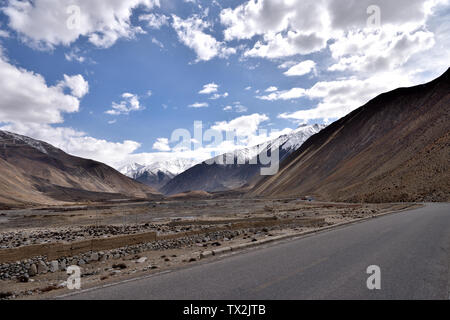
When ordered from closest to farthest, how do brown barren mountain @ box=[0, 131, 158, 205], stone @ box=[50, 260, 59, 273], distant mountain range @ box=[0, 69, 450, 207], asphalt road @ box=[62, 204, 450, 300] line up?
asphalt road @ box=[62, 204, 450, 300] < stone @ box=[50, 260, 59, 273] < distant mountain range @ box=[0, 69, 450, 207] < brown barren mountain @ box=[0, 131, 158, 205]

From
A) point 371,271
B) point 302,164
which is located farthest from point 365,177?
point 371,271

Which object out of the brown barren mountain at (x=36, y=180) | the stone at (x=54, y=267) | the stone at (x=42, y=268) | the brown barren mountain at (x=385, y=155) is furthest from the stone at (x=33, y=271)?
the brown barren mountain at (x=36, y=180)

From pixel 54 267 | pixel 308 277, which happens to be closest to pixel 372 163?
pixel 308 277

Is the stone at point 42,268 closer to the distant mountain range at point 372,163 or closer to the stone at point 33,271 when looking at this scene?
the stone at point 33,271

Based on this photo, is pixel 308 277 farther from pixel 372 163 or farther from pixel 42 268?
pixel 372 163

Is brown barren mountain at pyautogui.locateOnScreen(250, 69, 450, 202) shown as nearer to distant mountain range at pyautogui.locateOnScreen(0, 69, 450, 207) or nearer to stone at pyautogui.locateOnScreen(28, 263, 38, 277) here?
distant mountain range at pyautogui.locateOnScreen(0, 69, 450, 207)

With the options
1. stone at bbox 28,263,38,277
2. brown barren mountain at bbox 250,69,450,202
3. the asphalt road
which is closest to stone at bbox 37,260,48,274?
stone at bbox 28,263,38,277
